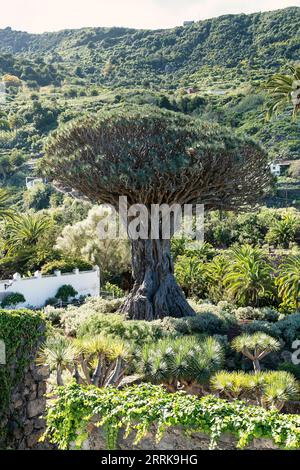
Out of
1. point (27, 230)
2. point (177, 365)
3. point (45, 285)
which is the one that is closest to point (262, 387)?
point (177, 365)

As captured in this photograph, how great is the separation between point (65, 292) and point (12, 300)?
2.74 m

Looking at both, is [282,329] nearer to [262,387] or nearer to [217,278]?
[262,387]

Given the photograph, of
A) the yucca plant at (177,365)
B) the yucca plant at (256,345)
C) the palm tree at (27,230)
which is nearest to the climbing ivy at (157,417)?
the yucca plant at (177,365)

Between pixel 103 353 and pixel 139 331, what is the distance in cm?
526

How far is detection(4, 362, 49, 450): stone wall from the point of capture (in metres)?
8.55

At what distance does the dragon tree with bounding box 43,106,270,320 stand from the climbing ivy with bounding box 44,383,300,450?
31.4 feet

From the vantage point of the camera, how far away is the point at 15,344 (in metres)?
8.61

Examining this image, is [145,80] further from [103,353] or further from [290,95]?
[103,353]

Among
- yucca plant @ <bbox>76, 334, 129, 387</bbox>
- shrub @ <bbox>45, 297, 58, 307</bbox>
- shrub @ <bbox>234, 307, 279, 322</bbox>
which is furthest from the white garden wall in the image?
yucca plant @ <bbox>76, 334, 129, 387</bbox>

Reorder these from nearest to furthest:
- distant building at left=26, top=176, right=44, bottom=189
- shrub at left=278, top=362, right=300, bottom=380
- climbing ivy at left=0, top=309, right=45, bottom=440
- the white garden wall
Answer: climbing ivy at left=0, top=309, right=45, bottom=440, shrub at left=278, top=362, right=300, bottom=380, the white garden wall, distant building at left=26, top=176, right=44, bottom=189

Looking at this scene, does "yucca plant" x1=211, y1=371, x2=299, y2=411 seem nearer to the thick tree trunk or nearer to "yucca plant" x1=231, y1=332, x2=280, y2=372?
"yucca plant" x1=231, y1=332, x2=280, y2=372

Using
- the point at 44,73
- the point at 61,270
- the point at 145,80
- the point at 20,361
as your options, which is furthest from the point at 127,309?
the point at 44,73

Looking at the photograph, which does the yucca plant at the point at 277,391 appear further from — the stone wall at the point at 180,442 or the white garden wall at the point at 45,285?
the white garden wall at the point at 45,285
